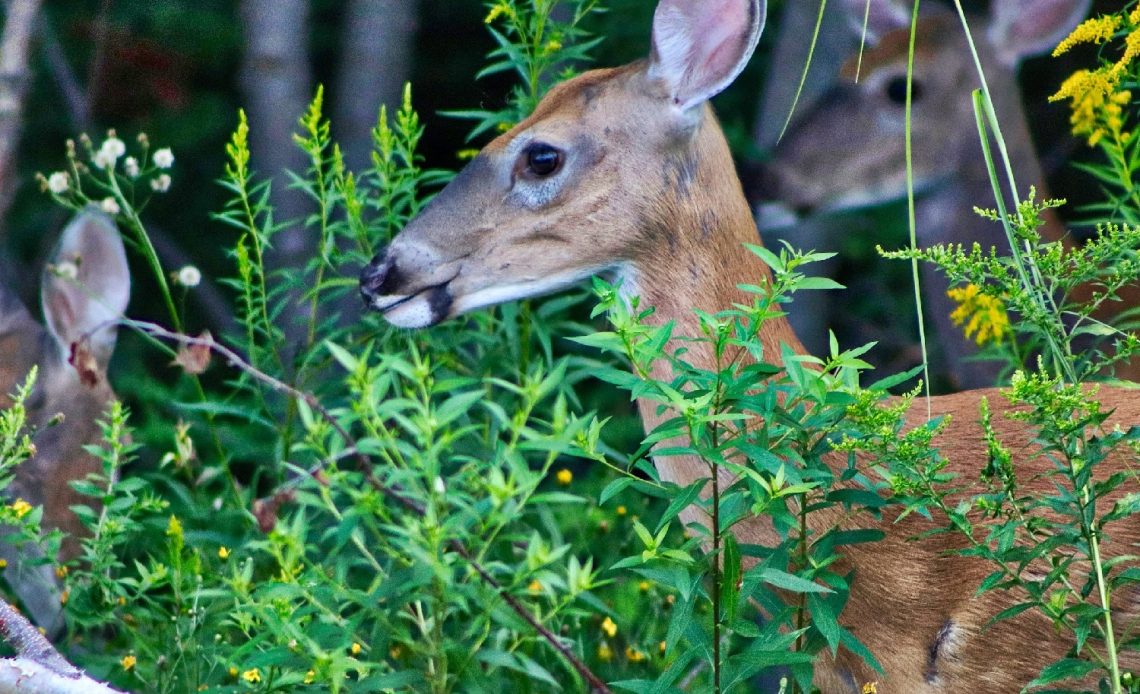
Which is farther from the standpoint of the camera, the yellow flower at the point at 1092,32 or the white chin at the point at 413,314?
the white chin at the point at 413,314

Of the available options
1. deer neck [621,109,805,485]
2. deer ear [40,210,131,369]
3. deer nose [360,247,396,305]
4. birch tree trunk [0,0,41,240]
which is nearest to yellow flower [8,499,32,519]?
deer nose [360,247,396,305]

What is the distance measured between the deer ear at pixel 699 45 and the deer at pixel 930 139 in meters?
1.95

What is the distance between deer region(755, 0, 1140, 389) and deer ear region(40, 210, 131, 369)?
216cm

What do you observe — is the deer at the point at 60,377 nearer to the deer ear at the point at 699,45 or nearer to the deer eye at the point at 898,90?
the deer ear at the point at 699,45

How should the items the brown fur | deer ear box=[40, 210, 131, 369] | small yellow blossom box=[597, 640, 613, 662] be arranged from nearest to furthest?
the brown fur < small yellow blossom box=[597, 640, 613, 662] < deer ear box=[40, 210, 131, 369]

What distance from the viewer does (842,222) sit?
6.13 meters

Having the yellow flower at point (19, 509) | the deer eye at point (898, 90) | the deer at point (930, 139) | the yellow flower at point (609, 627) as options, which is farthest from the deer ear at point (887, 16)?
the yellow flower at point (19, 509)

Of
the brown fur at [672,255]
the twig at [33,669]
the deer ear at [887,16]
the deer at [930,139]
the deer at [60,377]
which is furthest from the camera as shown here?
the deer ear at [887,16]

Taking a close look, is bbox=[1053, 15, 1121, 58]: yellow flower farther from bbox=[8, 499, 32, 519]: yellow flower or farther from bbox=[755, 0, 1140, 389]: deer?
bbox=[755, 0, 1140, 389]: deer

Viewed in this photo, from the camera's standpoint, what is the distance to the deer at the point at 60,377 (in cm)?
402

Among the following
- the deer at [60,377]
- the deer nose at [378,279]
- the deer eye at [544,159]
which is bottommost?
the deer at [60,377]

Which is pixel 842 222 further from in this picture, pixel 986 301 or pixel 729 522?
pixel 729 522

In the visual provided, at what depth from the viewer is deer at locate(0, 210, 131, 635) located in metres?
4.02

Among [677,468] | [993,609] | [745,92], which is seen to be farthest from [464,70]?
[993,609]
